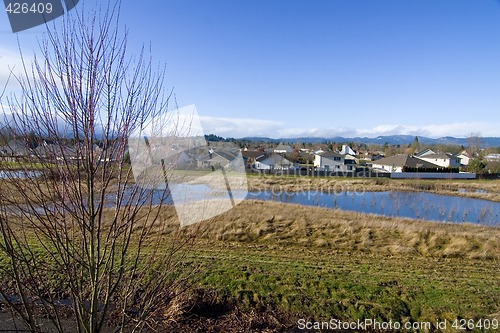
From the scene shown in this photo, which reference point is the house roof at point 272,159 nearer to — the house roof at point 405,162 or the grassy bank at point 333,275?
the house roof at point 405,162

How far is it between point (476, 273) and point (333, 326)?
4879mm

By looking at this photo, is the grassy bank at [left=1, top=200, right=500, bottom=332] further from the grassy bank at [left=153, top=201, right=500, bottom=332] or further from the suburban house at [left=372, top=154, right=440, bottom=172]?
the suburban house at [left=372, top=154, right=440, bottom=172]

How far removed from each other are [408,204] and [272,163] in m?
21.4

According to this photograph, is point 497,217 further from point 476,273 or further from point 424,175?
point 424,175

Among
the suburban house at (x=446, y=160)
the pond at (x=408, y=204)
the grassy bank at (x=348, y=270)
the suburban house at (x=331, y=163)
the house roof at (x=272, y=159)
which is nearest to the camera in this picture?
the grassy bank at (x=348, y=270)

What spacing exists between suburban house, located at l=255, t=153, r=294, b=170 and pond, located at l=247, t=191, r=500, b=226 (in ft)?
47.4

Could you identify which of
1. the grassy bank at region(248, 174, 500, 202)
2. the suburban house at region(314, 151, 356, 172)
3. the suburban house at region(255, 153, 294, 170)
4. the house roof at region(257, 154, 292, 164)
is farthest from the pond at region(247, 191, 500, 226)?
the suburban house at region(314, 151, 356, 172)

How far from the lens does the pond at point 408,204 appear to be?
1628 centimetres

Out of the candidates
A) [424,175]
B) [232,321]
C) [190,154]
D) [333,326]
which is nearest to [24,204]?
[190,154]

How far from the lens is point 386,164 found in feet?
143

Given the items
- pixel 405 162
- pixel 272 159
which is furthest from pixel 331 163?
pixel 272 159

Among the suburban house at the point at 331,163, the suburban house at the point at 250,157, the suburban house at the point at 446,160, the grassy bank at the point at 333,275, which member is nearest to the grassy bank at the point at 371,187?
the suburban house at the point at 250,157

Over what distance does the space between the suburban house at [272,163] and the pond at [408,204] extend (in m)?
14.4

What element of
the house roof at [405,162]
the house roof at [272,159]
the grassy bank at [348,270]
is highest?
the house roof at [272,159]
